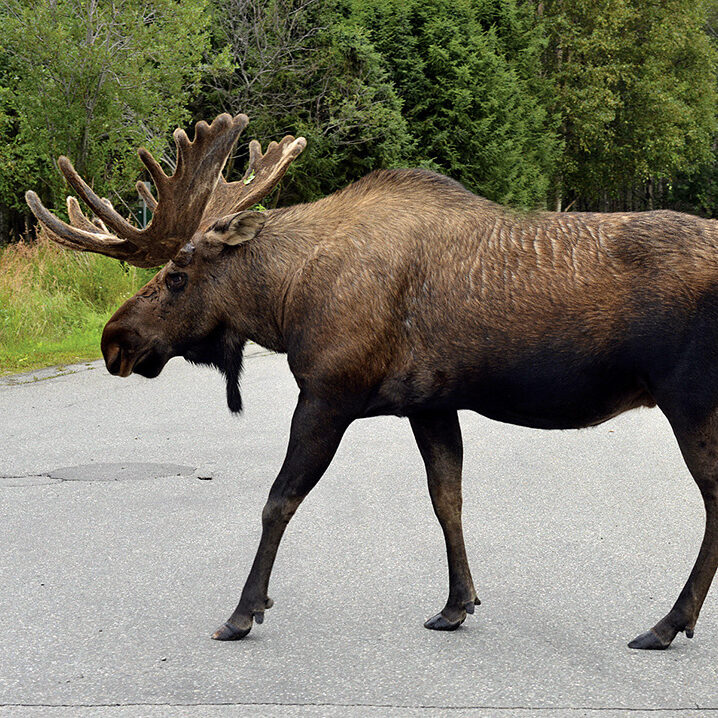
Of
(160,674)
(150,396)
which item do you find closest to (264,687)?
(160,674)

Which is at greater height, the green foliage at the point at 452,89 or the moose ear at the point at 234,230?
the moose ear at the point at 234,230

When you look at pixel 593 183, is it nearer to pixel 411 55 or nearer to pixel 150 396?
pixel 411 55

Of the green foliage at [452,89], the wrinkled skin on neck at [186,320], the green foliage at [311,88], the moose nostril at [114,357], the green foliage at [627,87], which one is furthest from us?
the green foliage at [627,87]

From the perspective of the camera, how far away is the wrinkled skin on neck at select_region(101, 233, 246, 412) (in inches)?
195

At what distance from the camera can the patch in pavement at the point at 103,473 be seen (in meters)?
7.67

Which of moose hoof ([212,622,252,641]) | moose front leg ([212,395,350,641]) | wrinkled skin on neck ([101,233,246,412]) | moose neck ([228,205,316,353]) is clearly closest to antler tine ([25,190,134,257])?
wrinkled skin on neck ([101,233,246,412])

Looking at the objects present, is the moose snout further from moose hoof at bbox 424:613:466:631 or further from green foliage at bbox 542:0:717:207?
green foliage at bbox 542:0:717:207

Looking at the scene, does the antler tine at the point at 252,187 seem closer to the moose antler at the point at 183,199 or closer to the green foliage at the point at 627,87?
the moose antler at the point at 183,199

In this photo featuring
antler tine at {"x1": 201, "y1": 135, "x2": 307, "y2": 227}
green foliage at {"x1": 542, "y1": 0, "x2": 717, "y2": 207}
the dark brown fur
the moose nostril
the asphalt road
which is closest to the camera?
the asphalt road

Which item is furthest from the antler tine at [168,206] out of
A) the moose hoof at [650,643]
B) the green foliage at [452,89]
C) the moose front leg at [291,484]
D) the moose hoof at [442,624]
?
the green foliage at [452,89]

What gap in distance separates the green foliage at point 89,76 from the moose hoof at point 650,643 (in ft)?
55.6

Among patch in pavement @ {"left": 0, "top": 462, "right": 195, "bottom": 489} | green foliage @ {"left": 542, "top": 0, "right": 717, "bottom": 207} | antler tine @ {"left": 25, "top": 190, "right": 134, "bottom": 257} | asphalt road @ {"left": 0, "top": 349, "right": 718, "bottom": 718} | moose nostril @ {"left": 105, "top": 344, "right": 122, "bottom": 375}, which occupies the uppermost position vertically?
antler tine @ {"left": 25, "top": 190, "right": 134, "bottom": 257}

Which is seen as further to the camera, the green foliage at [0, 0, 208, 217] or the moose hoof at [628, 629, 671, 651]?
the green foliage at [0, 0, 208, 217]

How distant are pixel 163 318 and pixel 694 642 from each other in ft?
8.33
